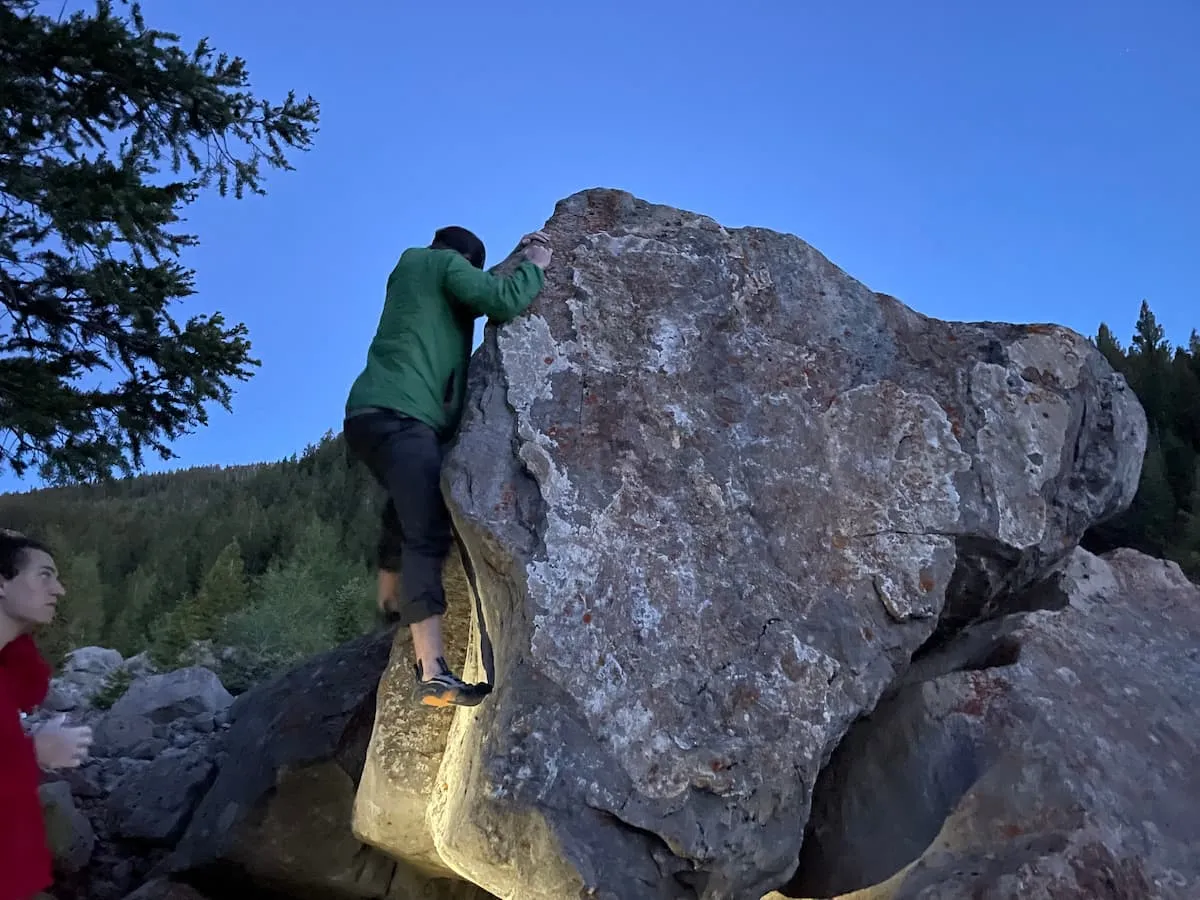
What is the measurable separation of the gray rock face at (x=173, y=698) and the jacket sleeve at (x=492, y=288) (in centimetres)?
411

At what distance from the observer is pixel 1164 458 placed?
9.45m

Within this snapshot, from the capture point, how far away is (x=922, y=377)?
145 inches

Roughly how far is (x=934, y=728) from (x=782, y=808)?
0.78 metres

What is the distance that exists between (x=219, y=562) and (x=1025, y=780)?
8.27 m

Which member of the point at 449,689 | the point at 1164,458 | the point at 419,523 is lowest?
the point at 449,689

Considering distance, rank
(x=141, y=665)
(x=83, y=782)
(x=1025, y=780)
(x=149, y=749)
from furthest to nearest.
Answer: (x=141, y=665)
(x=149, y=749)
(x=83, y=782)
(x=1025, y=780)

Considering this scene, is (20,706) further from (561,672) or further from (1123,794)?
(1123,794)

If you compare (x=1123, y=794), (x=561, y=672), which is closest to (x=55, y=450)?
(x=561, y=672)

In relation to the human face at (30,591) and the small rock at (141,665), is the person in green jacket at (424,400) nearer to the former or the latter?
the human face at (30,591)

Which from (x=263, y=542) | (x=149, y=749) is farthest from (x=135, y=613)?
(x=149, y=749)

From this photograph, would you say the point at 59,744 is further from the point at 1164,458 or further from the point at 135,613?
the point at 1164,458

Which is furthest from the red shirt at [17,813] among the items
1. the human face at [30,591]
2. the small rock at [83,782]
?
the small rock at [83,782]

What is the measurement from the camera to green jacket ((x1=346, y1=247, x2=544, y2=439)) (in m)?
3.27

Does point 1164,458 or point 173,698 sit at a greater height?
point 1164,458
